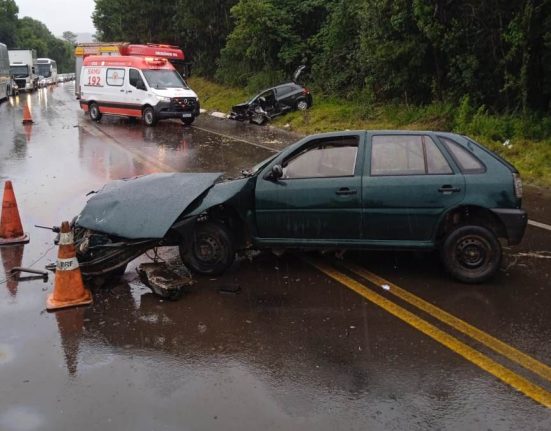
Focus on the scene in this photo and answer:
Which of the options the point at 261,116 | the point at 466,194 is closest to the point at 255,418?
the point at 466,194

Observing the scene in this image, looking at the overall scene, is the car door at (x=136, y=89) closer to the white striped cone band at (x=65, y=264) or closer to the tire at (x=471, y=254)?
the white striped cone band at (x=65, y=264)

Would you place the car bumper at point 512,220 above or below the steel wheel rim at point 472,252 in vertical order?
above

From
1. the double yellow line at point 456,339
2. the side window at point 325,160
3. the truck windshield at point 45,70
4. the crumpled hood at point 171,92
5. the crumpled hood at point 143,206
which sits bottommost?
the truck windshield at point 45,70

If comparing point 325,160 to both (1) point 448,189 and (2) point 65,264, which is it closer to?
(1) point 448,189

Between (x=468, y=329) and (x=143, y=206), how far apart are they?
11.2ft

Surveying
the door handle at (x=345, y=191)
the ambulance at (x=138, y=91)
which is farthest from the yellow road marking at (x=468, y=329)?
the ambulance at (x=138, y=91)

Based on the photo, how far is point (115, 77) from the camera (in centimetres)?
2305

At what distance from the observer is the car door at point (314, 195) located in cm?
612

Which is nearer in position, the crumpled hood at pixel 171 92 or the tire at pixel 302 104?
the crumpled hood at pixel 171 92

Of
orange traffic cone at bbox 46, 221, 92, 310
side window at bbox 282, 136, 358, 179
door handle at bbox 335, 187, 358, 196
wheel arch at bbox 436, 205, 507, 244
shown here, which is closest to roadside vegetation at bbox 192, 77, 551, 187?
wheel arch at bbox 436, 205, 507, 244

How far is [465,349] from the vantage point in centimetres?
468

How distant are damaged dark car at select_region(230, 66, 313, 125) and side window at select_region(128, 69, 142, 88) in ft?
14.5

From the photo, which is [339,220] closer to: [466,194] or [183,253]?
[466,194]

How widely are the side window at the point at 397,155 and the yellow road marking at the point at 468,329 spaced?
3.73ft
